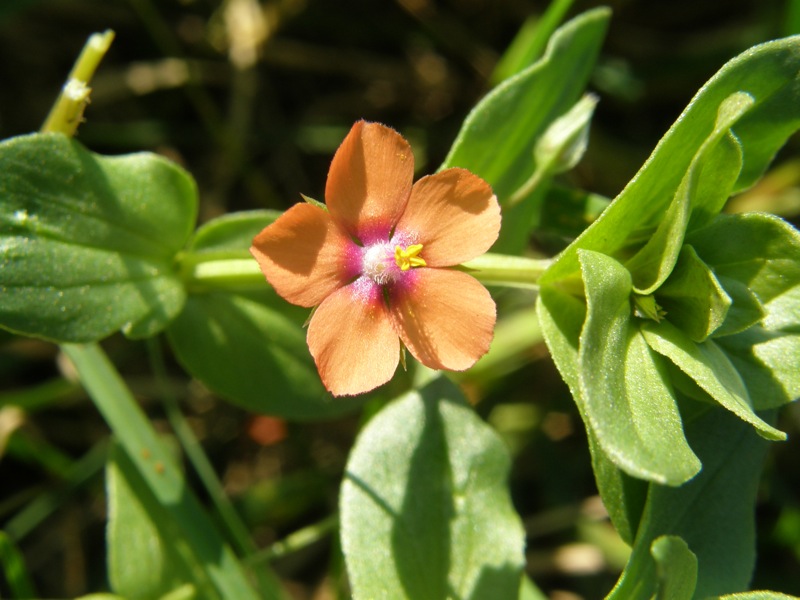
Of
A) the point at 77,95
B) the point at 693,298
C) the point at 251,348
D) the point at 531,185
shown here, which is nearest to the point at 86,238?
the point at 77,95

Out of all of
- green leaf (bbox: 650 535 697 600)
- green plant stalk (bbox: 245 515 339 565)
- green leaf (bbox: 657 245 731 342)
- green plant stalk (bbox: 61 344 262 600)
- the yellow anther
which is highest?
green leaf (bbox: 657 245 731 342)

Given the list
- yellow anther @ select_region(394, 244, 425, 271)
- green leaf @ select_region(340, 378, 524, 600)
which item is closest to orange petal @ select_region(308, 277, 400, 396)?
yellow anther @ select_region(394, 244, 425, 271)

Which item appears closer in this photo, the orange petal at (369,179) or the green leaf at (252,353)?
the orange petal at (369,179)

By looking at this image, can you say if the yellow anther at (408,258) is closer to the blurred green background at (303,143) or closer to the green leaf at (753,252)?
the green leaf at (753,252)

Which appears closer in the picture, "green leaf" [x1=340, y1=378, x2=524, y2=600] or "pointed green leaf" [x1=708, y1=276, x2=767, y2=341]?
"pointed green leaf" [x1=708, y1=276, x2=767, y2=341]

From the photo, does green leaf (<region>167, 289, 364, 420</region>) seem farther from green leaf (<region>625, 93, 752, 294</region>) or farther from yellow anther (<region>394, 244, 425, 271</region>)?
green leaf (<region>625, 93, 752, 294</region>)

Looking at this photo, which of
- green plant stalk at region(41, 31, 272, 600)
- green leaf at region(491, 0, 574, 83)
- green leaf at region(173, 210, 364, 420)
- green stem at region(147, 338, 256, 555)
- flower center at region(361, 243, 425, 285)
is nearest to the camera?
flower center at region(361, 243, 425, 285)

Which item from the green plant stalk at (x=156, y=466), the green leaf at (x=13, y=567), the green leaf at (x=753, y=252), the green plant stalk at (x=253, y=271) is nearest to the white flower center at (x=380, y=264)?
the green plant stalk at (x=253, y=271)

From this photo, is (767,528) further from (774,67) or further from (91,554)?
(91,554)
